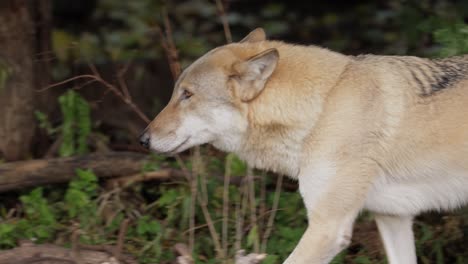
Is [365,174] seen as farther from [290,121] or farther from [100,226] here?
[100,226]

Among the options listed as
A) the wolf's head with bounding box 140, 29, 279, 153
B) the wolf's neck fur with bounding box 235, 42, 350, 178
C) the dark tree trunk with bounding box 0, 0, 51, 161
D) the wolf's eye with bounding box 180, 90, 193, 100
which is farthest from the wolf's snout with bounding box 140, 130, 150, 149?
the dark tree trunk with bounding box 0, 0, 51, 161

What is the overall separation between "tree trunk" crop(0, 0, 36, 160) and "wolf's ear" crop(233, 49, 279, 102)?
2.52 metres

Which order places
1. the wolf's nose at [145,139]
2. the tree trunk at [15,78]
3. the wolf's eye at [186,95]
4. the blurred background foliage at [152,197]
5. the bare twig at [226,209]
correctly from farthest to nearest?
the tree trunk at [15,78] < the blurred background foliage at [152,197] < the bare twig at [226,209] < the wolf's nose at [145,139] < the wolf's eye at [186,95]

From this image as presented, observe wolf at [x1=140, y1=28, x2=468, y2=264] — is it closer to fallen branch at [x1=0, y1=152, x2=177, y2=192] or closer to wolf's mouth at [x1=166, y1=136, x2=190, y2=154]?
wolf's mouth at [x1=166, y1=136, x2=190, y2=154]

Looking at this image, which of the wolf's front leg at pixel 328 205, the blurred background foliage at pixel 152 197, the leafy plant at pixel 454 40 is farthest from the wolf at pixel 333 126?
the blurred background foliage at pixel 152 197

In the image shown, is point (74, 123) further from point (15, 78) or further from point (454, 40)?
point (454, 40)

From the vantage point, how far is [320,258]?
5270 mm

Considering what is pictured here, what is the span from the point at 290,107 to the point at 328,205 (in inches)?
25.2

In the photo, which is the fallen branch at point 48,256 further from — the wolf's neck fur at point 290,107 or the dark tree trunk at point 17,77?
the dark tree trunk at point 17,77

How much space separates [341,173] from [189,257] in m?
1.16

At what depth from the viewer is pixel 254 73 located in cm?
536

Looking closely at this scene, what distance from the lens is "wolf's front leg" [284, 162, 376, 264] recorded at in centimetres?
523

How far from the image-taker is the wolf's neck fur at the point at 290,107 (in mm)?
5355

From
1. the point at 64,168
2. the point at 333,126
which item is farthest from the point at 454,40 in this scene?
the point at 64,168
